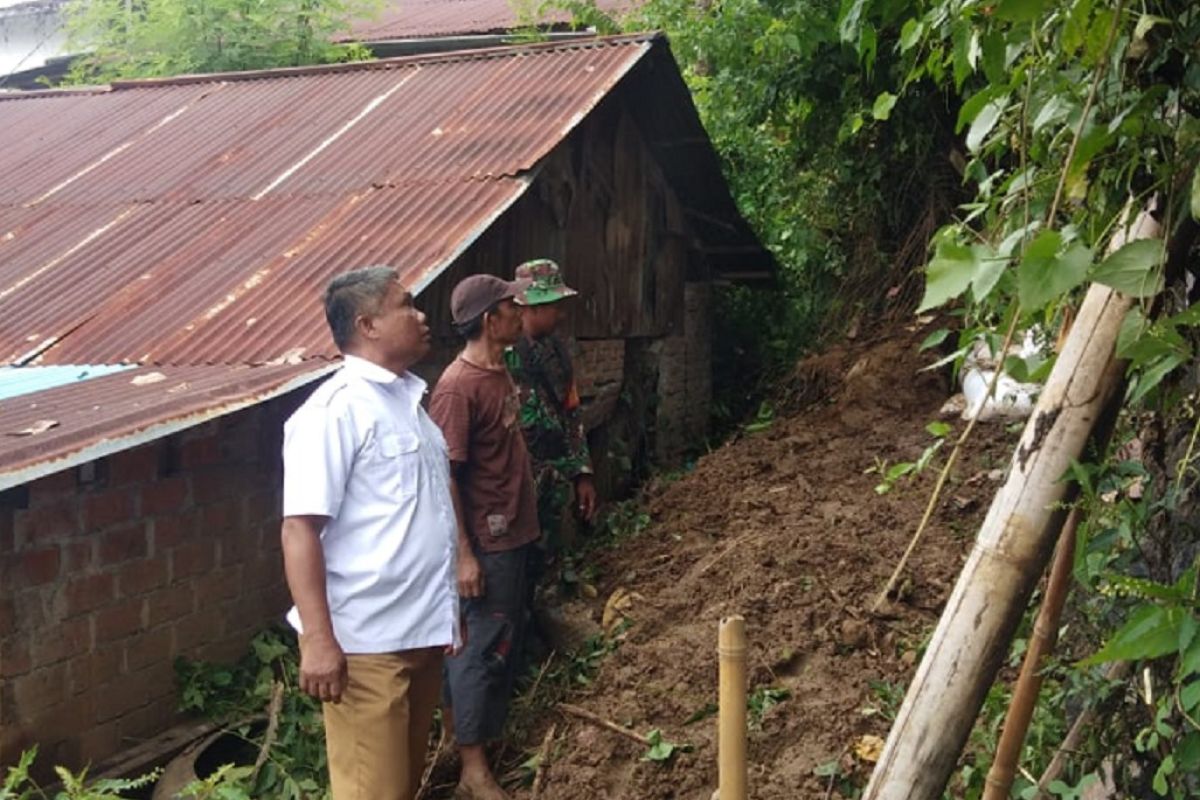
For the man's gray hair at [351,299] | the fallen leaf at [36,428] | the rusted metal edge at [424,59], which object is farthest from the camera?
the rusted metal edge at [424,59]

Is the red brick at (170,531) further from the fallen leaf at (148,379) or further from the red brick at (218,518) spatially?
the fallen leaf at (148,379)

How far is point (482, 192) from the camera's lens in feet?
20.2

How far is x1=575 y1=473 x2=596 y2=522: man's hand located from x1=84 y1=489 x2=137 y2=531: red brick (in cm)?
187

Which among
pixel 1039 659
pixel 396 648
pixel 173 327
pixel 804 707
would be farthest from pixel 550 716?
pixel 1039 659

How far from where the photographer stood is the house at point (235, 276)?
4551mm

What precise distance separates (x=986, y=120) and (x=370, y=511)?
185 centimetres

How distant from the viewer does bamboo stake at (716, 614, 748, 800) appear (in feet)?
7.43

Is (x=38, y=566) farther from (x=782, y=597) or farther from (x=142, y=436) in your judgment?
(x=782, y=597)

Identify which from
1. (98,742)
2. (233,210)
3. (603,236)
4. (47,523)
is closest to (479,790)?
(98,742)

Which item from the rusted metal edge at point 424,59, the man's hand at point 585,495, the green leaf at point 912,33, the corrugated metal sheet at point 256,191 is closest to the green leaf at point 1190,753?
the green leaf at point 912,33

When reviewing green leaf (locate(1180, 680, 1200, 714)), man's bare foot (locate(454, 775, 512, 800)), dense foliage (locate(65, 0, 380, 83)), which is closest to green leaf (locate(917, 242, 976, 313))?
green leaf (locate(1180, 680, 1200, 714))

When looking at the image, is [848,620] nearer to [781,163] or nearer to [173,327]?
[173,327]

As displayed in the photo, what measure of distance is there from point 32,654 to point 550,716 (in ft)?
6.59

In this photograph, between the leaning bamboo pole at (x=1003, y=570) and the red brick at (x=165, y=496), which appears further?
the red brick at (x=165, y=496)
